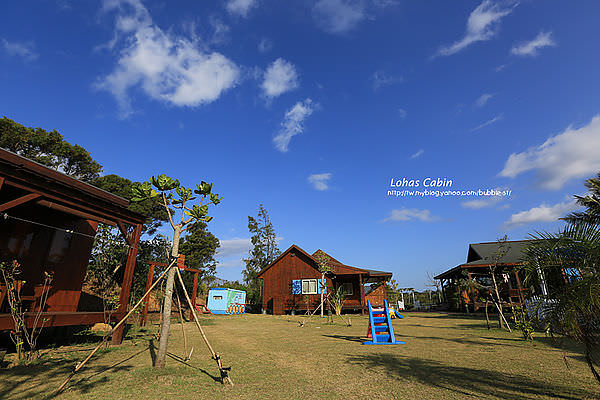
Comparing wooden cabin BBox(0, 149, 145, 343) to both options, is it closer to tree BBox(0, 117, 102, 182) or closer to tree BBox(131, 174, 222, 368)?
tree BBox(131, 174, 222, 368)

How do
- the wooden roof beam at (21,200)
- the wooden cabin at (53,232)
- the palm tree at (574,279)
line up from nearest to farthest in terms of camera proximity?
the palm tree at (574,279) < the wooden roof beam at (21,200) < the wooden cabin at (53,232)

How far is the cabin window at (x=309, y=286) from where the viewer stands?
2559 cm

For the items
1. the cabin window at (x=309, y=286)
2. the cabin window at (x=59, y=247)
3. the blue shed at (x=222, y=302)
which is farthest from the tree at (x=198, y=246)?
the cabin window at (x=59, y=247)

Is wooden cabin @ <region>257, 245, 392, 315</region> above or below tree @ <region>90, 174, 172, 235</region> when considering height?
below

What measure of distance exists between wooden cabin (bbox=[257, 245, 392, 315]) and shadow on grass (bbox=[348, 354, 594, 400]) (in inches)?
703

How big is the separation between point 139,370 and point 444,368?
6.68 m

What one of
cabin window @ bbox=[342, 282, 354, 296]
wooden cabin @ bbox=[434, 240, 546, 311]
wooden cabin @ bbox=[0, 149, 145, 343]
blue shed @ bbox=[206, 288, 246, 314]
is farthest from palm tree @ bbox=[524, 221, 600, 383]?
blue shed @ bbox=[206, 288, 246, 314]

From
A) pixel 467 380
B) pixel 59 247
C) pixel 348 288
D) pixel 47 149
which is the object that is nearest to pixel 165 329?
pixel 467 380

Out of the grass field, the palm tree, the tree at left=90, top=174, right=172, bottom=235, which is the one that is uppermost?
the tree at left=90, top=174, right=172, bottom=235

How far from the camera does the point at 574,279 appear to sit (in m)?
4.31

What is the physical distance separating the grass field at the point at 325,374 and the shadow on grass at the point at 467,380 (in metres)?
0.02

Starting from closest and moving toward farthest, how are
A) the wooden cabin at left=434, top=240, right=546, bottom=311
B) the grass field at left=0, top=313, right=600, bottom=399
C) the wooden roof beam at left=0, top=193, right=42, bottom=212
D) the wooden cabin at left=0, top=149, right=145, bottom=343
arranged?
the grass field at left=0, top=313, right=600, bottom=399, the wooden roof beam at left=0, top=193, right=42, bottom=212, the wooden cabin at left=0, top=149, right=145, bottom=343, the wooden cabin at left=434, top=240, right=546, bottom=311

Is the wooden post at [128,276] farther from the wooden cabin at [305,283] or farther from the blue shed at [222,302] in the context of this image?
the blue shed at [222,302]

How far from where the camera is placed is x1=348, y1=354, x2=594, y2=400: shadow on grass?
4.50 metres
